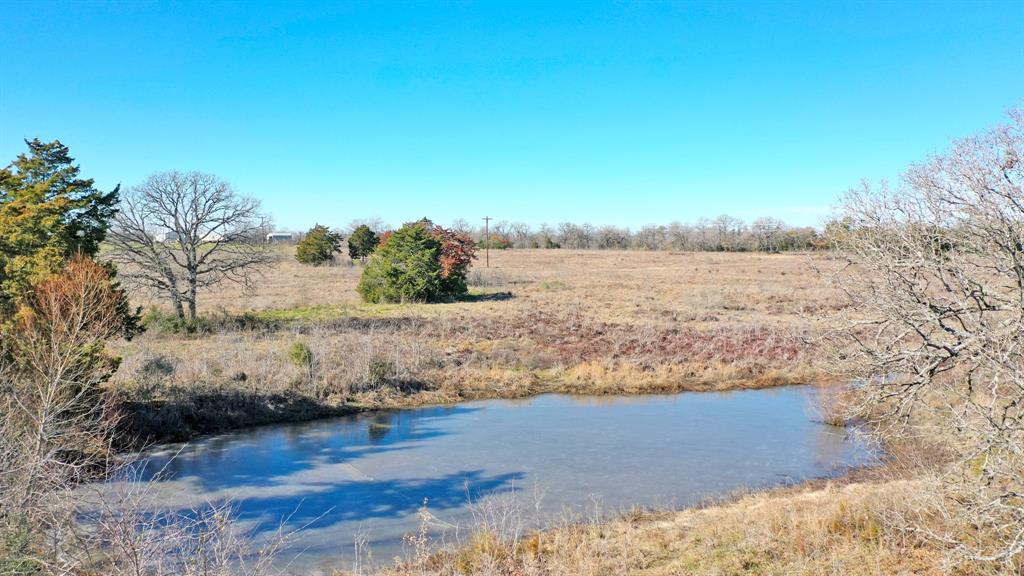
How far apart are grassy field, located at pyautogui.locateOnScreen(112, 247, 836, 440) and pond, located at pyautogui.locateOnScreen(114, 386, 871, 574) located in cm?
135

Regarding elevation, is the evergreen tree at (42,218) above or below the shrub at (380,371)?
above

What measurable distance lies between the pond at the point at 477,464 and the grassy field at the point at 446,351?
135 cm

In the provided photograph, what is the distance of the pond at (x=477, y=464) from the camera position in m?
12.1

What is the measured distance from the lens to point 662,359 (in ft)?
85.7

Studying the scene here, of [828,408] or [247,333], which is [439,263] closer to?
[247,333]

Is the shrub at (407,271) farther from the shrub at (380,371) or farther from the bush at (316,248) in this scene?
the bush at (316,248)

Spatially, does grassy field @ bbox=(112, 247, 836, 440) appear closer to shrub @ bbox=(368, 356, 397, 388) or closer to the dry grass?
shrub @ bbox=(368, 356, 397, 388)

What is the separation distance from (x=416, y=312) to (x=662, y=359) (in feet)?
48.1

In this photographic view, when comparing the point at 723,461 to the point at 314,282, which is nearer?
the point at 723,461

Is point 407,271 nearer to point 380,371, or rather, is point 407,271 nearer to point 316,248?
Answer: point 380,371

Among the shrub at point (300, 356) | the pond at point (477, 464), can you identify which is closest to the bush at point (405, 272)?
the shrub at point (300, 356)

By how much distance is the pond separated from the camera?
1215 centimetres

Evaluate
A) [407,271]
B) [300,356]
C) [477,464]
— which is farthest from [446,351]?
[407,271]

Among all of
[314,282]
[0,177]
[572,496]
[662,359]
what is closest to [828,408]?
[662,359]
